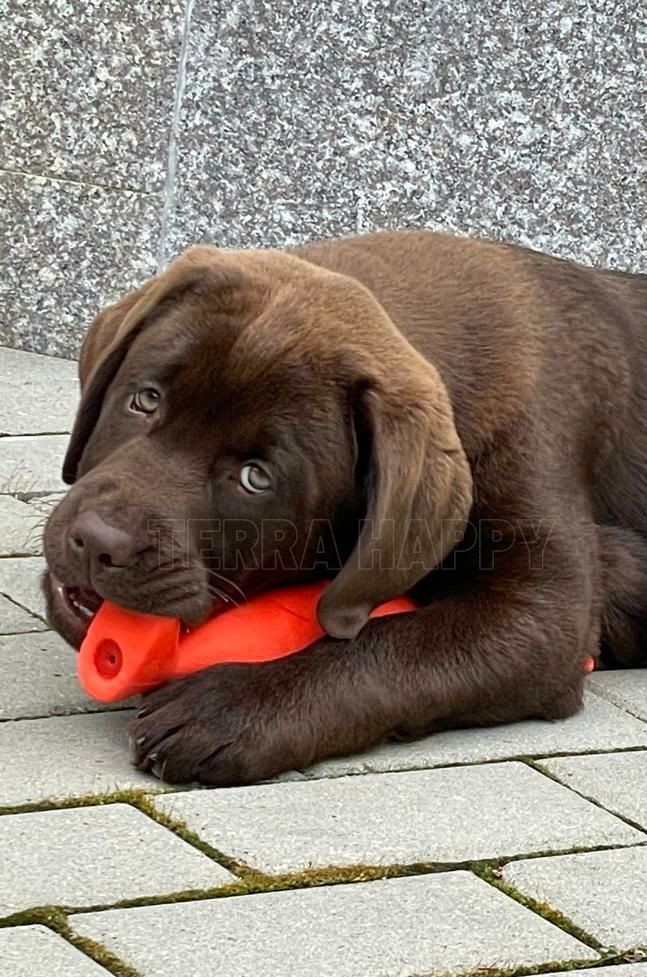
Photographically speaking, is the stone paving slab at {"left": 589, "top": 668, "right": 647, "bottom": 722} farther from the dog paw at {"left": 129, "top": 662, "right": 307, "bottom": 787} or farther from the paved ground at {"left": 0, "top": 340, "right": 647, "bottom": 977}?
the dog paw at {"left": 129, "top": 662, "right": 307, "bottom": 787}

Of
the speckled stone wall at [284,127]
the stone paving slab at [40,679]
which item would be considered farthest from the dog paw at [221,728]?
the speckled stone wall at [284,127]

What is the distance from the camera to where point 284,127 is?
6.39 m

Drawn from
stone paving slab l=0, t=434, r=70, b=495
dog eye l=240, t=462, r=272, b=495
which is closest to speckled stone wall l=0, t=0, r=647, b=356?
stone paving slab l=0, t=434, r=70, b=495

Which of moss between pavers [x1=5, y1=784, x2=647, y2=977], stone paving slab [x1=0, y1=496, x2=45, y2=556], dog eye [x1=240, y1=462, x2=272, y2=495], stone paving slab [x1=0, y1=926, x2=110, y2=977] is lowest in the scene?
stone paving slab [x1=0, y1=496, x2=45, y2=556]

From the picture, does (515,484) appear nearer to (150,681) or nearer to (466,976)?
(150,681)

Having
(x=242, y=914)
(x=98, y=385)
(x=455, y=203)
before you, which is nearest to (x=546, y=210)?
(x=455, y=203)

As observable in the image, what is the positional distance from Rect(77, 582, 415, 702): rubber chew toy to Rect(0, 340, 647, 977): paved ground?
0.42 ft

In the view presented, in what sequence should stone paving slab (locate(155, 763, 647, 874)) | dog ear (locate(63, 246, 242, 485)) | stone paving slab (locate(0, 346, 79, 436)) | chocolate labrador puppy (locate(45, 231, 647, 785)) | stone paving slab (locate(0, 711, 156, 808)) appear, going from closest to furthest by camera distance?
stone paving slab (locate(155, 763, 647, 874))
stone paving slab (locate(0, 711, 156, 808))
chocolate labrador puppy (locate(45, 231, 647, 785))
dog ear (locate(63, 246, 242, 485))
stone paving slab (locate(0, 346, 79, 436))

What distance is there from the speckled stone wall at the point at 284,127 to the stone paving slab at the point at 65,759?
306 centimetres

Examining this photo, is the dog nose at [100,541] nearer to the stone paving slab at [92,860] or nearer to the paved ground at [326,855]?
the paved ground at [326,855]

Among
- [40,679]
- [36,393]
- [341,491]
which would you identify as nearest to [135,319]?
[341,491]

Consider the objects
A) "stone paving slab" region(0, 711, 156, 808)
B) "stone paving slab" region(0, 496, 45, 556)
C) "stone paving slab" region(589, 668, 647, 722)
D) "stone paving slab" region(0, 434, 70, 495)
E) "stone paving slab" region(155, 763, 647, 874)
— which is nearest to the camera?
"stone paving slab" region(155, 763, 647, 874)

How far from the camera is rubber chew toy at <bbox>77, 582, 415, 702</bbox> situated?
11.5ft

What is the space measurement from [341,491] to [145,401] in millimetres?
405
